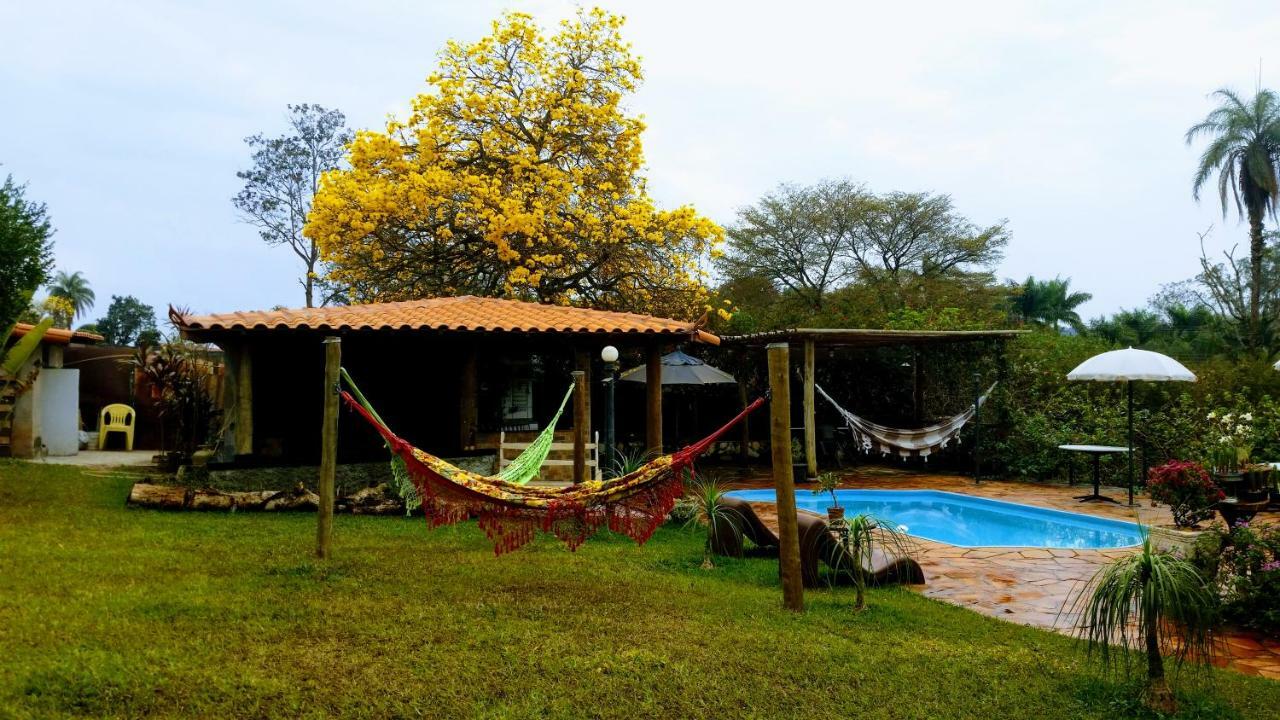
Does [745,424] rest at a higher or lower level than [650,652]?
higher

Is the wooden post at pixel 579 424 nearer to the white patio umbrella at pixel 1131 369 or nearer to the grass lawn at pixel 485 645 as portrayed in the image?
the grass lawn at pixel 485 645

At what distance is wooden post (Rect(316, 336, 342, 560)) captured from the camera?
519cm

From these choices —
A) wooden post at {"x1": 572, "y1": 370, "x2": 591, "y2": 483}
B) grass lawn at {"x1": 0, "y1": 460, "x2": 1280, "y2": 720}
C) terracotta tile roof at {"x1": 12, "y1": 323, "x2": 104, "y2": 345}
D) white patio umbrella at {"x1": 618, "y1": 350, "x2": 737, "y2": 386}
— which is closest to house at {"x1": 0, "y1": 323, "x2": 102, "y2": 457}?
terracotta tile roof at {"x1": 12, "y1": 323, "x2": 104, "y2": 345}

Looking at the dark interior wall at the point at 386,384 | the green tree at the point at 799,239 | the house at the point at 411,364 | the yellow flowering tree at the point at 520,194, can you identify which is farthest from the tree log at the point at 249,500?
the green tree at the point at 799,239

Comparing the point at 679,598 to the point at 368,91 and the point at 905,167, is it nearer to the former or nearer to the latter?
the point at 368,91

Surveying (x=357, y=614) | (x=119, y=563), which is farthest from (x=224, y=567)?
(x=357, y=614)

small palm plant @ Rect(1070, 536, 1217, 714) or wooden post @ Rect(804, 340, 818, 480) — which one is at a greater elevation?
wooden post @ Rect(804, 340, 818, 480)

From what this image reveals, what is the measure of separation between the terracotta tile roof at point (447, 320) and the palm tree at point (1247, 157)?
16307mm

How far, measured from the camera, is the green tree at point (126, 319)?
133ft

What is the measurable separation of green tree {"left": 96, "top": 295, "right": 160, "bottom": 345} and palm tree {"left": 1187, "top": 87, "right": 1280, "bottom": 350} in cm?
4086

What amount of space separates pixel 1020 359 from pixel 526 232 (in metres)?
7.46

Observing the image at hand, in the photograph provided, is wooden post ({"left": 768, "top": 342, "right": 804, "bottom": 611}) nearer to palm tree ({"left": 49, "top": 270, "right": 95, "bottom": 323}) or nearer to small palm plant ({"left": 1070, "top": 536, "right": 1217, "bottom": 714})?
small palm plant ({"left": 1070, "top": 536, "right": 1217, "bottom": 714})

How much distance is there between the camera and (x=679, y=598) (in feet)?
15.6

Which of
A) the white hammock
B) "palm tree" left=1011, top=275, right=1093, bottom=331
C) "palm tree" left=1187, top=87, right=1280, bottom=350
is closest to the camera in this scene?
the white hammock
